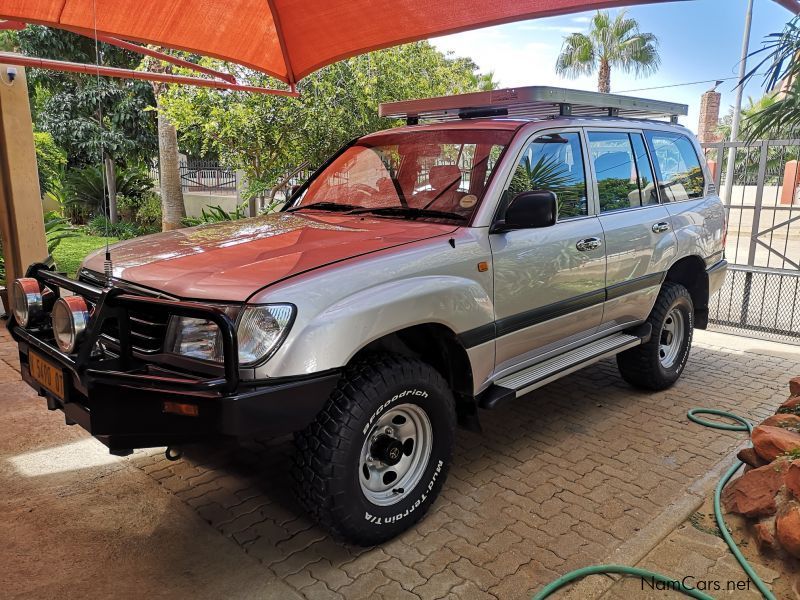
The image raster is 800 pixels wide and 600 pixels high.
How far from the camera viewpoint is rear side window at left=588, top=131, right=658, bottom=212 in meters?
4.24

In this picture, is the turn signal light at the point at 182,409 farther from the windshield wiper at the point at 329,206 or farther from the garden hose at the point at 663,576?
the windshield wiper at the point at 329,206

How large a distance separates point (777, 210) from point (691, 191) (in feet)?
10.0

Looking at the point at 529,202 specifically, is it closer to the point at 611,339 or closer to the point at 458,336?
the point at 458,336

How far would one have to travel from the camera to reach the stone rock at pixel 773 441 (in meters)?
3.31

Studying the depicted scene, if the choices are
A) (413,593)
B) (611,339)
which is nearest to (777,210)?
(611,339)

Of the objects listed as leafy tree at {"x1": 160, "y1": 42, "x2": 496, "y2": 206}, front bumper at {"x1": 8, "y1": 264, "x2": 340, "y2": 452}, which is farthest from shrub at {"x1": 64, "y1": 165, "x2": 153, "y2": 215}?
front bumper at {"x1": 8, "y1": 264, "x2": 340, "y2": 452}

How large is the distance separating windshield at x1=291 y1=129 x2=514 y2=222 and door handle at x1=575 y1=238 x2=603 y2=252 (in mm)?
804

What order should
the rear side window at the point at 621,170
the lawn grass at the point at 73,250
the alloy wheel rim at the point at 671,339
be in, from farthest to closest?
1. the lawn grass at the point at 73,250
2. the alloy wheel rim at the point at 671,339
3. the rear side window at the point at 621,170

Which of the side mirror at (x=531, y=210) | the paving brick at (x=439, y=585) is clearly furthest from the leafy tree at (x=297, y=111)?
the paving brick at (x=439, y=585)

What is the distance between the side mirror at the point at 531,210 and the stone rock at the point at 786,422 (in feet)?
6.11

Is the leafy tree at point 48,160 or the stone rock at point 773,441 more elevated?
the leafy tree at point 48,160

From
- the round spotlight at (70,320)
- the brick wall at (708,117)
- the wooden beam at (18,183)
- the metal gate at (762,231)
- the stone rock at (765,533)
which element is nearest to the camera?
the round spotlight at (70,320)

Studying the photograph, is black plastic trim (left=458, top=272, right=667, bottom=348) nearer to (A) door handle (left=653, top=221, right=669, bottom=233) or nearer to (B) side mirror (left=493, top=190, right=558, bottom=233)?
(A) door handle (left=653, top=221, right=669, bottom=233)

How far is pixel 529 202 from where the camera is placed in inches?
130
